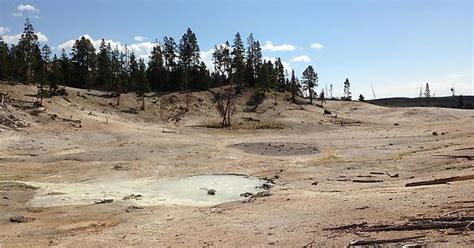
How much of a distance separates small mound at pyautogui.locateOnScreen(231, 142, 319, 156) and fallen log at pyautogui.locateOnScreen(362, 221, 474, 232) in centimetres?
2813

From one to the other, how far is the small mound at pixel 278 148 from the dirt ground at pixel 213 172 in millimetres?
177

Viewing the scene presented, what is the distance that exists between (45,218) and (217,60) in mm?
83683

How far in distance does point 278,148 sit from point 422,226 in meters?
31.7

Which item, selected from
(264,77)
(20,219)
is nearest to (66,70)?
(264,77)

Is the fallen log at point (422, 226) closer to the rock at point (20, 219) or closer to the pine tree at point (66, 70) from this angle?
the rock at point (20, 219)

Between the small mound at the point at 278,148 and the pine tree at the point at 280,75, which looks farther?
the pine tree at the point at 280,75

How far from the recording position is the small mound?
1618 inches

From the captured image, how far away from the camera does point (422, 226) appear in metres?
11.5

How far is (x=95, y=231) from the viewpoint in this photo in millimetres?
16781

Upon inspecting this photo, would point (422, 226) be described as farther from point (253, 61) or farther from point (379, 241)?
point (253, 61)

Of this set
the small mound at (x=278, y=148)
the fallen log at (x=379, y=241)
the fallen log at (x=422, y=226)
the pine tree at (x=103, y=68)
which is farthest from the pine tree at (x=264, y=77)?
the fallen log at (x=379, y=241)

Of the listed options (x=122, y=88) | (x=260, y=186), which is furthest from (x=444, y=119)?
(x=260, y=186)

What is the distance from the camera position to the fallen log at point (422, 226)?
1095 cm

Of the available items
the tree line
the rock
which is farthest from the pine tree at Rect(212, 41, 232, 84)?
the rock
